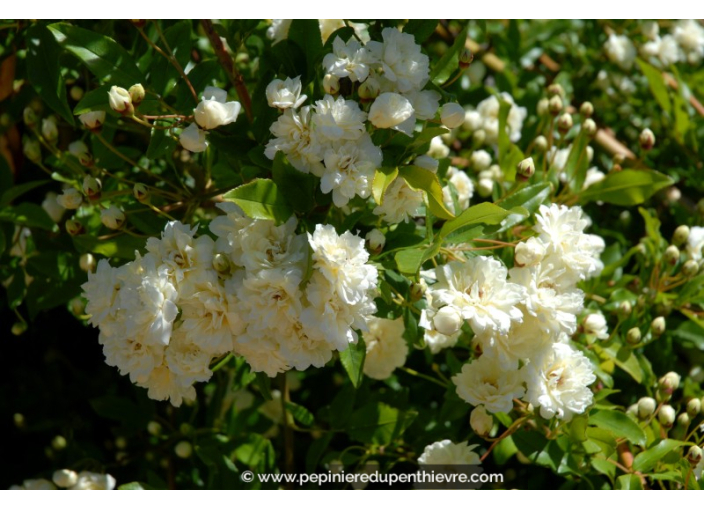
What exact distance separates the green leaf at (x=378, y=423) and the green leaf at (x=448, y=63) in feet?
2.04

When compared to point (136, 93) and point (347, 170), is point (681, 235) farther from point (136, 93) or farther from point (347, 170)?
point (136, 93)

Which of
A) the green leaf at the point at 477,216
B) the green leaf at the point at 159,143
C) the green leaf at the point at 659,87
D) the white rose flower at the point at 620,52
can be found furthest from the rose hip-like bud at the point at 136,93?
the white rose flower at the point at 620,52

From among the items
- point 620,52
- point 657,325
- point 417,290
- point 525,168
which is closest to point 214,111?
point 417,290

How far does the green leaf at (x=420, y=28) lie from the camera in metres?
1.18

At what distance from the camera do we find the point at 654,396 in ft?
4.82

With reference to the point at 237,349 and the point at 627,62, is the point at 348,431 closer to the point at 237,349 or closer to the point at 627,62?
the point at 237,349

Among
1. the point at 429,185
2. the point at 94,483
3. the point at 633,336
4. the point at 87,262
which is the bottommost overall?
the point at 94,483

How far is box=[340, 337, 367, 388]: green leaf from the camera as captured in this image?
1171mm

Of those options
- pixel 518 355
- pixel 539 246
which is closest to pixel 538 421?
pixel 518 355

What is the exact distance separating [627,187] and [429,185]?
0.60 metres

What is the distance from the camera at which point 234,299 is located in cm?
101

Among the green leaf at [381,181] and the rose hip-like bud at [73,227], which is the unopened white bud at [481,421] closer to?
the green leaf at [381,181]

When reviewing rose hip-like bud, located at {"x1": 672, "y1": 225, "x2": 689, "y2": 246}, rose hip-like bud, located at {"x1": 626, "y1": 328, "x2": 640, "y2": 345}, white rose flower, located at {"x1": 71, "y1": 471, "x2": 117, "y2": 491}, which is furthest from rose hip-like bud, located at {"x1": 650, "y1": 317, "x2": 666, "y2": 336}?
white rose flower, located at {"x1": 71, "y1": 471, "x2": 117, "y2": 491}

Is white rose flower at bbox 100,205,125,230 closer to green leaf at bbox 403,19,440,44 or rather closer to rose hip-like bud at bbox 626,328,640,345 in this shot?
green leaf at bbox 403,19,440,44
